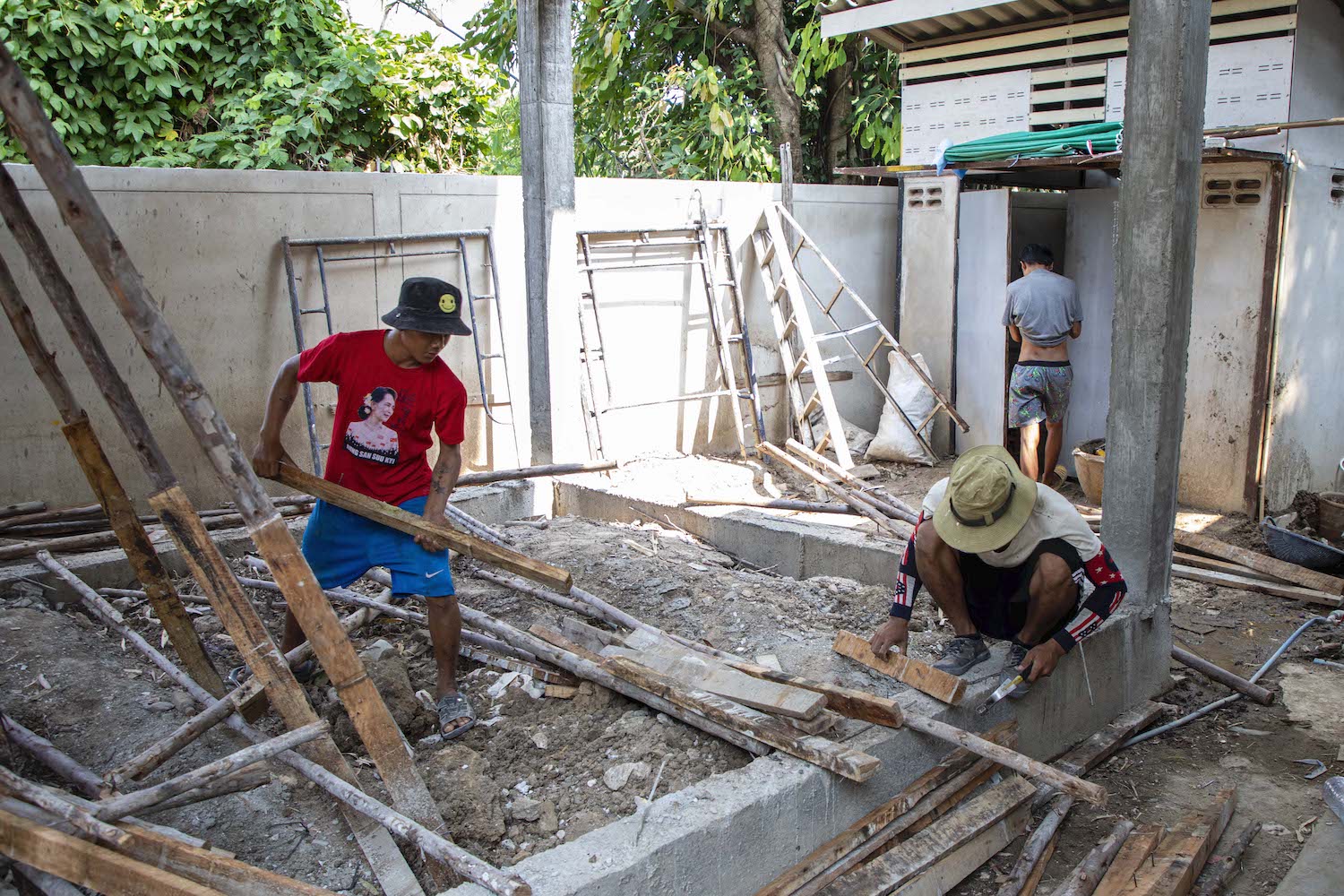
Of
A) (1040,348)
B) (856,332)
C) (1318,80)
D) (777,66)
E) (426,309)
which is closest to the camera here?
(426,309)

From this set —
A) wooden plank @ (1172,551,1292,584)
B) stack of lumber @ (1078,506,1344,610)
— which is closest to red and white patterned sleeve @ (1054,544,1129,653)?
stack of lumber @ (1078,506,1344,610)

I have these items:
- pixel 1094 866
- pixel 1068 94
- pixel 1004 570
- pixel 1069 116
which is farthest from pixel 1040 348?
pixel 1094 866

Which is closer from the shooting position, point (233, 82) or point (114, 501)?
point (114, 501)

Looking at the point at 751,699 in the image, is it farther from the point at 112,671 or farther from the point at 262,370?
the point at 262,370

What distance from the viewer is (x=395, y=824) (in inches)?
117

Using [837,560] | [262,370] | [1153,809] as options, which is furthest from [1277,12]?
[262,370]

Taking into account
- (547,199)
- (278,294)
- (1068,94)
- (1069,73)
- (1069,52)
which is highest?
(1069,52)

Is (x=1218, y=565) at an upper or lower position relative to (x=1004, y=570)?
lower

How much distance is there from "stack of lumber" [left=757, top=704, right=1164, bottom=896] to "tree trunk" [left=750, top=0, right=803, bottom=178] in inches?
413

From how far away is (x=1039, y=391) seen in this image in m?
8.32

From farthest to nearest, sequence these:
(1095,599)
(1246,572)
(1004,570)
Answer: (1246,572), (1004,570), (1095,599)

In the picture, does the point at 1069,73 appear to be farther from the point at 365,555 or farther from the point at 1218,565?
A: the point at 365,555

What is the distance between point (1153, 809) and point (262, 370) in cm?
574

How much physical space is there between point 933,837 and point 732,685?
2.80 feet
